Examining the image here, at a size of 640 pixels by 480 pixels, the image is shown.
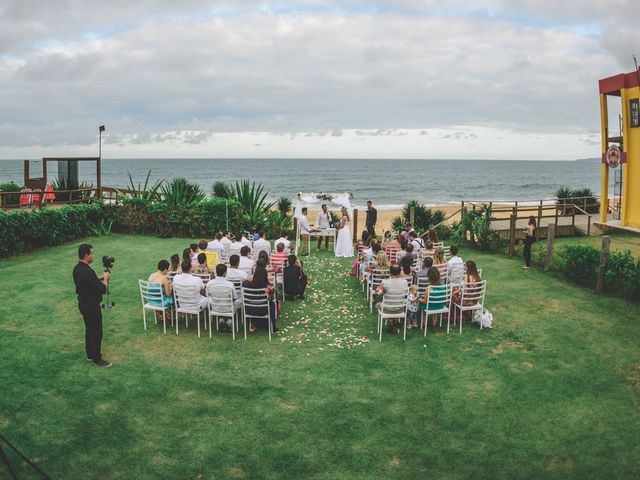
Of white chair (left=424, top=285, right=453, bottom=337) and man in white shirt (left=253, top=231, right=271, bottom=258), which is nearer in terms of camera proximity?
white chair (left=424, top=285, right=453, bottom=337)

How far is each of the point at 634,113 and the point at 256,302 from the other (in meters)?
7.61

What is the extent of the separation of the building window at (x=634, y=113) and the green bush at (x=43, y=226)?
16.7m

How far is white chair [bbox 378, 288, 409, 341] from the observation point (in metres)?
9.71

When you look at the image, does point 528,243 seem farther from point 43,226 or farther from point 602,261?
point 43,226

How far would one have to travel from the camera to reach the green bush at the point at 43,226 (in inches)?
640

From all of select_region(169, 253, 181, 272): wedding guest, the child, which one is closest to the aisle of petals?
the child

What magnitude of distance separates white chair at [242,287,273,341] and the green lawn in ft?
1.36

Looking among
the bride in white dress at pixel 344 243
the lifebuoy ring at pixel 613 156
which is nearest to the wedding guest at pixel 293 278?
the bride in white dress at pixel 344 243

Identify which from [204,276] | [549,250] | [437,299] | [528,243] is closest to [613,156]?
[437,299]

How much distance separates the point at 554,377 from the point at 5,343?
9224 millimetres

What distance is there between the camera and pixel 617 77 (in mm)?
9719

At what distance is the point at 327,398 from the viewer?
7.46 meters

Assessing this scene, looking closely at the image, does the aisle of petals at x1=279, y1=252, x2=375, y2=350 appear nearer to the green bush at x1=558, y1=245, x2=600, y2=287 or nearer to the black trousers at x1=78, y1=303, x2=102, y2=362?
the black trousers at x1=78, y1=303, x2=102, y2=362

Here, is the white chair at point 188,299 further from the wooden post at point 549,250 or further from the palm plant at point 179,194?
the palm plant at point 179,194
